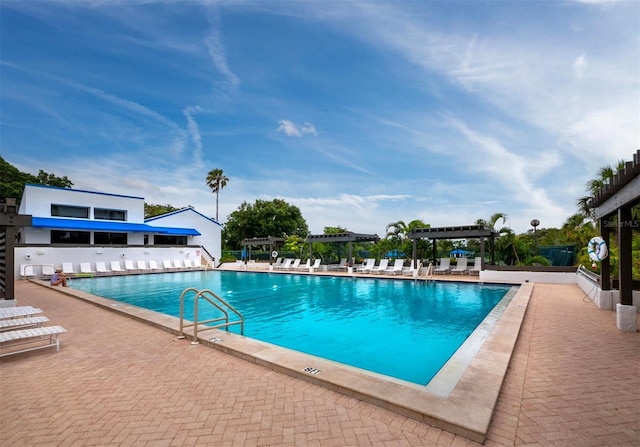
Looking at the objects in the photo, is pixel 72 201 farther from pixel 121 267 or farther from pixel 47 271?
pixel 47 271

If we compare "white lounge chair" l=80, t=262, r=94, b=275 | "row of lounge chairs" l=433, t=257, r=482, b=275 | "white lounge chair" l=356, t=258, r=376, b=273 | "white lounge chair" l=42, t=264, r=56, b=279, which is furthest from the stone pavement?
"white lounge chair" l=80, t=262, r=94, b=275

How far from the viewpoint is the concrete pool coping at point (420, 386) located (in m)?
2.84

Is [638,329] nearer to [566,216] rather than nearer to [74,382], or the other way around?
Result: [74,382]

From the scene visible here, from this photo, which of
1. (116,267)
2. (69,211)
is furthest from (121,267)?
(69,211)

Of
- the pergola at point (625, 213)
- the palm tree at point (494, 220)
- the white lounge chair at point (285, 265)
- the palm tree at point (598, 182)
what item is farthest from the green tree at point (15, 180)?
the palm tree at point (598, 182)

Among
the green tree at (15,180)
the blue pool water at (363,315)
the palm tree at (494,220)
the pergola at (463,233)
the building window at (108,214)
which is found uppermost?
the green tree at (15,180)

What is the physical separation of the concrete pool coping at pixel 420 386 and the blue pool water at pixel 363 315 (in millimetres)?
1287

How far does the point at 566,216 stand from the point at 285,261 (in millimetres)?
18200

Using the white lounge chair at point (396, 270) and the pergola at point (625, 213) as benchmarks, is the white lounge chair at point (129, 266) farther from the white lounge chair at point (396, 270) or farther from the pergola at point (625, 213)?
the pergola at point (625, 213)

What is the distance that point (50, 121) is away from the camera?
56.4ft

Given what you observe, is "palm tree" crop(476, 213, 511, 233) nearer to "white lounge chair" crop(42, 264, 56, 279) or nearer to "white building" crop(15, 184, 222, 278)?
"white building" crop(15, 184, 222, 278)

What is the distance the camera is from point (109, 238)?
25.7 meters

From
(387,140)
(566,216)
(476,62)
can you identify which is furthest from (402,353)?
(566,216)

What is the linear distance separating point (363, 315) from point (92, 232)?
2414 centimetres
